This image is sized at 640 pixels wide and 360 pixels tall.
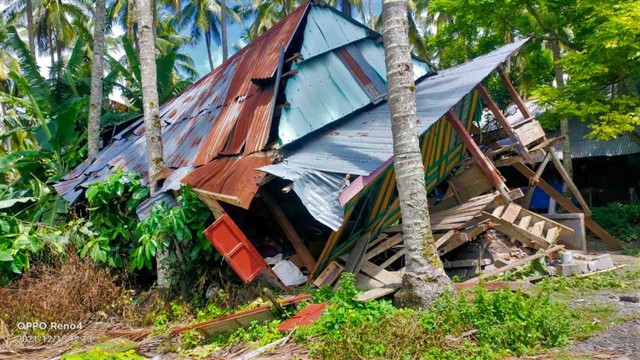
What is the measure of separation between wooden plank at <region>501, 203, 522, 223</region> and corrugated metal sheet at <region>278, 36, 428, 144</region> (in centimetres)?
349

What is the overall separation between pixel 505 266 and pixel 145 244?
19.9 ft

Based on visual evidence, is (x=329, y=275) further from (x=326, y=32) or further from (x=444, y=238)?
(x=326, y=32)

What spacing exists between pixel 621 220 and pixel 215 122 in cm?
1144

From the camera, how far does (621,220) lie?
12758mm

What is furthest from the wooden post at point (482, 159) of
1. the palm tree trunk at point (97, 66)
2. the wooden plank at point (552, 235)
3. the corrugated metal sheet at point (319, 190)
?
the palm tree trunk at point (97, 66)

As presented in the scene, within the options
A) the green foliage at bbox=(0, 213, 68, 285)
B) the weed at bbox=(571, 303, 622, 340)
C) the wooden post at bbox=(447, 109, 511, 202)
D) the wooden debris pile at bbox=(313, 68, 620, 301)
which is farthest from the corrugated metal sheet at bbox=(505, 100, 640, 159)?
the green foliage at bbox=(0, 213, 68, 285)

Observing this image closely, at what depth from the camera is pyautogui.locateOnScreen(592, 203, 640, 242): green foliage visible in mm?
12227

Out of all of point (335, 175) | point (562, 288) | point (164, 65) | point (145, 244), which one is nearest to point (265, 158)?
point (335, 175)

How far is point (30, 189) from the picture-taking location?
1171 centimetres

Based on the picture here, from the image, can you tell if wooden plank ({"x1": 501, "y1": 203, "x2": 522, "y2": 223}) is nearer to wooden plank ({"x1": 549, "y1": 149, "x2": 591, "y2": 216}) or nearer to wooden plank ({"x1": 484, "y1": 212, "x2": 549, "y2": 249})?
wooden plank ({"x1": 484, "y1": 212, "x2": 549, "y2": 249})

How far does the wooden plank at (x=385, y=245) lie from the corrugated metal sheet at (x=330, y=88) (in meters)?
2.39

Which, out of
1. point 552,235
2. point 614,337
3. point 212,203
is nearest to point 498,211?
point 552,235

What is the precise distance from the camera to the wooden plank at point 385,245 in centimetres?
787

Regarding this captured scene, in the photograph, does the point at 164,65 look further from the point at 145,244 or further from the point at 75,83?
the point at 145,244
